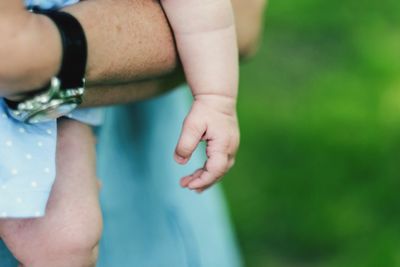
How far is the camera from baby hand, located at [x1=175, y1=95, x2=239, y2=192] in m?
1.91

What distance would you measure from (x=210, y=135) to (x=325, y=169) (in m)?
1.98

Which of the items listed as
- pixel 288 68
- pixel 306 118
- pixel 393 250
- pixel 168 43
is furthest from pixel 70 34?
pixel 288 68

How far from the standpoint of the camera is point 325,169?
384 centimetres

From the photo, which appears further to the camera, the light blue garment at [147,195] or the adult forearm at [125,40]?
the light blue garment at [147,195]

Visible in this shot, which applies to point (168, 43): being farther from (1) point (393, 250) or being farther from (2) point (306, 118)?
(2) point (306, 118)

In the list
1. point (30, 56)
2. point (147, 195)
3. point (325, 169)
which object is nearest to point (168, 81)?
point (147, 195)

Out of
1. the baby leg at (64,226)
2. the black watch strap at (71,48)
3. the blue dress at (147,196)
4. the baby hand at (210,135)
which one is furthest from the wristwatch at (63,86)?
the blue dress at (147,196)

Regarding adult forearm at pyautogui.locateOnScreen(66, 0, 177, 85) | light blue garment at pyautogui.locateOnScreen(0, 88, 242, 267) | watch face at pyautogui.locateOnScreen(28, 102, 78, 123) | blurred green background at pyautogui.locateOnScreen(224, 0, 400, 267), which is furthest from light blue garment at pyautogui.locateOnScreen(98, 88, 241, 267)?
blurred green background at pyautogui.locateOnScreen(224, 0, 400, 267)

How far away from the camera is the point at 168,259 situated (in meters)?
2.42

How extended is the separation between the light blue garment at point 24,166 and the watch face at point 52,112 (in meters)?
0.03

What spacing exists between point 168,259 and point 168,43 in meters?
0.66

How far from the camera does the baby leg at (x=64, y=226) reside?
5.87 ft

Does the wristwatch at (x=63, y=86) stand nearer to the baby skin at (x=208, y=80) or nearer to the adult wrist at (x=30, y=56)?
the adult wrist at (x=30, y=56)

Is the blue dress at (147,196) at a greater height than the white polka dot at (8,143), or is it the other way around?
the white polka dot at (8,143)
